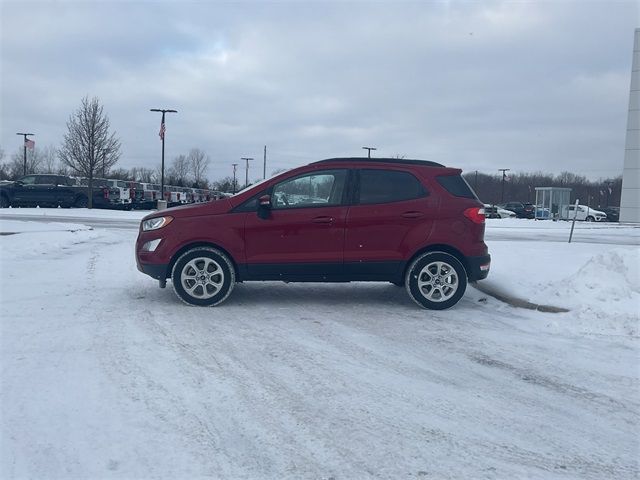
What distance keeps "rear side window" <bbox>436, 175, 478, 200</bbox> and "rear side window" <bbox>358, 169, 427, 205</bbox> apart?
301 millimetres

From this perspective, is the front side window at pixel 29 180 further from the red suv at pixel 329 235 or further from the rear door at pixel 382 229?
the rear door at pixel 382 229

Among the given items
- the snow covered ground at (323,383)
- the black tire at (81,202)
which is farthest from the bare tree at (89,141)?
the snow covered ground at (323,383)

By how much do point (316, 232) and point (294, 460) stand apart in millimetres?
4106

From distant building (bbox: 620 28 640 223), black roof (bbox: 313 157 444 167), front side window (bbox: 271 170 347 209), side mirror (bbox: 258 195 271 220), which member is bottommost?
side mirror (bbox: 258 195 271 220)

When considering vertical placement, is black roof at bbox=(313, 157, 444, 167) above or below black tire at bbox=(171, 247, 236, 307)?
above

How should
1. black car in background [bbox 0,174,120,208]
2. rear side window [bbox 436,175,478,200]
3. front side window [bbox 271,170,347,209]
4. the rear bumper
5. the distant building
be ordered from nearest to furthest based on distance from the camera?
1. front side window [bbox 271,170,347,209]
2. the rear bumper
3. rear side window [bbox 436,175,478,200]
4. black car in background [bbox 0,174,120,208]
5. the distant building

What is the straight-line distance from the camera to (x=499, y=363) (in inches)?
214

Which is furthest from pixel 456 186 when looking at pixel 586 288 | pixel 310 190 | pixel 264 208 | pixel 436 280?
pixel 264 208

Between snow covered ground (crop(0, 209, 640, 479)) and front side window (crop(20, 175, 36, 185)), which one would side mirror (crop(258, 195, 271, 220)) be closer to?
snow covered ground (crop(0, 209, 640, 479))

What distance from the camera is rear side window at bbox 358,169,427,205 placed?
752 centimetres

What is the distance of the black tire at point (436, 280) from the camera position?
7.48m

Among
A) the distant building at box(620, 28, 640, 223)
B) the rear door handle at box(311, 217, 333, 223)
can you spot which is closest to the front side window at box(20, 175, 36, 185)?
the rear door handle at box(311, 217, 333, 223)

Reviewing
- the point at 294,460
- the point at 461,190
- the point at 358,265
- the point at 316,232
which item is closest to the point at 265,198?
the point at 316,232

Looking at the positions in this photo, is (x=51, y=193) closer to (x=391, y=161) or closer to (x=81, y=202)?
(x=81, y=202)
